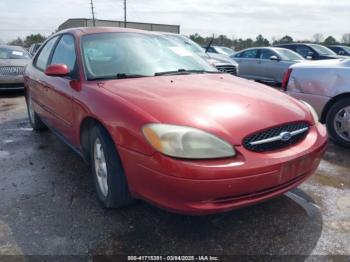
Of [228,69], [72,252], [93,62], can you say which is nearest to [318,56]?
[228,69]

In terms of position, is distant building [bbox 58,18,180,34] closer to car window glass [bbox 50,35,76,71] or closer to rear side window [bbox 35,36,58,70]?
rear side window [bbox 35,36,58,70]

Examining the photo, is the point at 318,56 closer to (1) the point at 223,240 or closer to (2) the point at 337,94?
→ (2) the point at 337,94

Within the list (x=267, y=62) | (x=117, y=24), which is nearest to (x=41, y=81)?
(x=267, y=62)

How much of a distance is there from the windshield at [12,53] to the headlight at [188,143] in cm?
884

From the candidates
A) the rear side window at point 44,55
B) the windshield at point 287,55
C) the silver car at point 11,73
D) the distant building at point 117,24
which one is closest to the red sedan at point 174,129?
the rear side window at point 44,55

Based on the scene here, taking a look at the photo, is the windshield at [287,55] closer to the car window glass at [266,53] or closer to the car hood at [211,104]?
→ the car window glass at [266,53]

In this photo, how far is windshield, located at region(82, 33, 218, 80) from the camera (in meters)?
3.28

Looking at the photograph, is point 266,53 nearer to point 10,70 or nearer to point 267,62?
point 267,62

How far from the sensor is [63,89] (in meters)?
3.52

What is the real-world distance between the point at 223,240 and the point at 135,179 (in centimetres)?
75

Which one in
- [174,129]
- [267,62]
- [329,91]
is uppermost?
[174,129]

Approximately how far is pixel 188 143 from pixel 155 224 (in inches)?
32.9

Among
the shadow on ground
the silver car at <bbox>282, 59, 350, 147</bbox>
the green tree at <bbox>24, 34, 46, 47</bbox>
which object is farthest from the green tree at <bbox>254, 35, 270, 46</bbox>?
the shadow on ground

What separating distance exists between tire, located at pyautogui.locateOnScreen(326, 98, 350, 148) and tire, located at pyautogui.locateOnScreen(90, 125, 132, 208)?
2.99 metres
